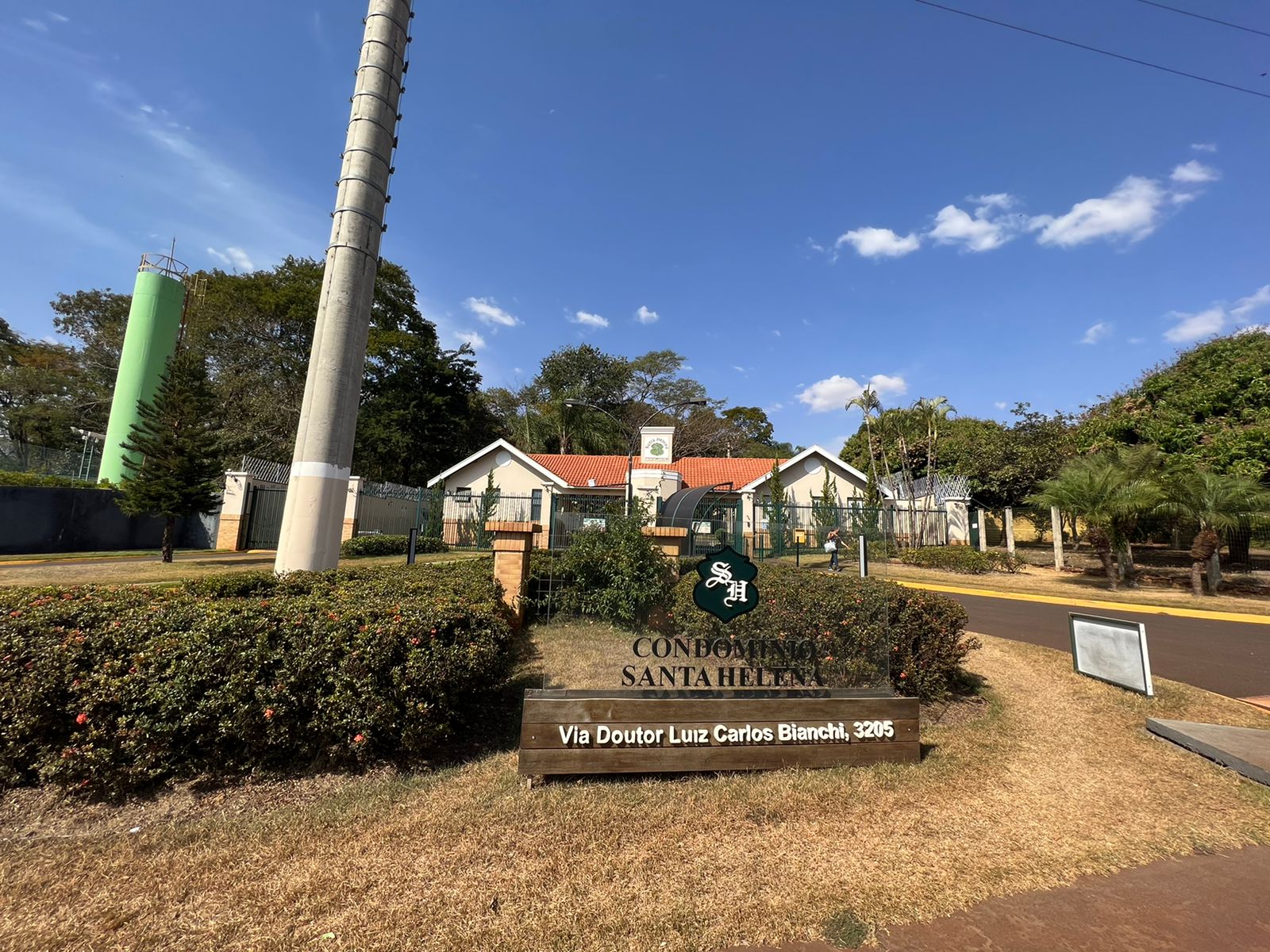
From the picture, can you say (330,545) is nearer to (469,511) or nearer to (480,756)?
(480,756)

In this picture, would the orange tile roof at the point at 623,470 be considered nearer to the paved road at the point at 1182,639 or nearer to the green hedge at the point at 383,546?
the green hedge at the point at 383,546

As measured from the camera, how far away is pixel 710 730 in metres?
3.70

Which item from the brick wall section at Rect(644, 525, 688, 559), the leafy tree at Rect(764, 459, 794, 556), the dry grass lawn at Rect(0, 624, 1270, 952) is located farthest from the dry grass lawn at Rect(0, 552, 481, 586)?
the leafy tree at Rect(764, 459, 794, 556)

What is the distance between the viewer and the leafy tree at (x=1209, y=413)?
A: 17797mm

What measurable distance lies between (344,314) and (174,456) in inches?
423

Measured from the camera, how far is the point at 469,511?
2358cm

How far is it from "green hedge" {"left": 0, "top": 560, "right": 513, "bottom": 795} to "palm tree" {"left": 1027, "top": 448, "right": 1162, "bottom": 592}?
17.5 meters

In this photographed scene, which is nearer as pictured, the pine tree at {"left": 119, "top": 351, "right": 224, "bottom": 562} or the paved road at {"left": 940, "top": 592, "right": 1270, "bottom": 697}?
the paved road at {"left": 940, "top": 592, "right": 1270, "bottom": 697}

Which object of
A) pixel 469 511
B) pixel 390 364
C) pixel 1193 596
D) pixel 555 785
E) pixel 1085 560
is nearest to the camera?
pixel 555 785

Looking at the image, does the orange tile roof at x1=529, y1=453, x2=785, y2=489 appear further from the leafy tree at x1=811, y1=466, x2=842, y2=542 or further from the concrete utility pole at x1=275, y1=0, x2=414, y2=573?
the concrete utility pole at x1=275, y1=0, x2=414, y2=573

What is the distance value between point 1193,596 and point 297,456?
1964 centimetres

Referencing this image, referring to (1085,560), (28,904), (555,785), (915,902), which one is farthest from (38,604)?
(1085,560)

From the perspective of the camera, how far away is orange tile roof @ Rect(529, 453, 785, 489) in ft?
91.0

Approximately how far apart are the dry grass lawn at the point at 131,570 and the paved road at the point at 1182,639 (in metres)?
9.62
